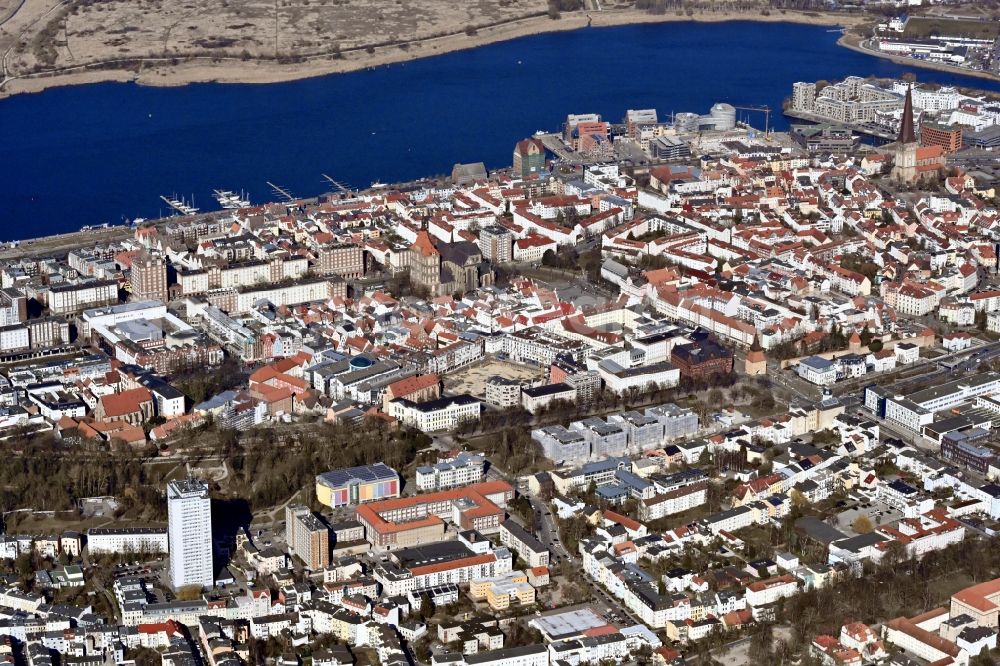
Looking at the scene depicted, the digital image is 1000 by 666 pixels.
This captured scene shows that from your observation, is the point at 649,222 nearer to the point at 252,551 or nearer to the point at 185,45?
the point at 252,551

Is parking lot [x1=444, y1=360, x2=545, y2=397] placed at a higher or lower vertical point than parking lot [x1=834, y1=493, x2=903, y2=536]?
higher

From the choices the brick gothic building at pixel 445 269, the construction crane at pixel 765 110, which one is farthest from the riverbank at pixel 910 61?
the brick gothic building at pixel 445 269

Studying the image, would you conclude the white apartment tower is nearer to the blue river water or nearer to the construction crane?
the blue river water

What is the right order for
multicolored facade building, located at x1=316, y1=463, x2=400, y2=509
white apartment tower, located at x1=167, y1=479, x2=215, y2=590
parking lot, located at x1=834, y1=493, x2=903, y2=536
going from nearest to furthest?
white apartment tower, located at x1=167, y1=479, x2=215, y2=590
parking lot, located at x1=834, y1=493, x2=903, y2=536
multicolored facade building, located at x1=316, y1=463, x2=400, y2=509

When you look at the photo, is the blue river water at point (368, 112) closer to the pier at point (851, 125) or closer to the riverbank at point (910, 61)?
the riverbank at point (910, 61)

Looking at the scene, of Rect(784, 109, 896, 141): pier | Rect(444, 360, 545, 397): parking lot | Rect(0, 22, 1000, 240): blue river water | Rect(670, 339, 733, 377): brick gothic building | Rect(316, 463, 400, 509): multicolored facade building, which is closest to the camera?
Rect(316, 463, 400, 509): multicolored facade building

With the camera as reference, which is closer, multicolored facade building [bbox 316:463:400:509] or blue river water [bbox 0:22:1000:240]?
multicolored facade building [bbox 316:463:400:509]

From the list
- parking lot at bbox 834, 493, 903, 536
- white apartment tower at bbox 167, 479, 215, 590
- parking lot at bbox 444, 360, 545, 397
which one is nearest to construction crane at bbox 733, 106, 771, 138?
parking lot at bbox 444, 360, 545, 397

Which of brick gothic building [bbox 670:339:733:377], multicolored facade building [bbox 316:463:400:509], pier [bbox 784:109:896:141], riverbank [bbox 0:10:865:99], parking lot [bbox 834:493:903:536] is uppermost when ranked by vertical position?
riverbank [bbox 0:10:865:99]

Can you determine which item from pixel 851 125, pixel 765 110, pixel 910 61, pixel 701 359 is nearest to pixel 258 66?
pixel 765 110
